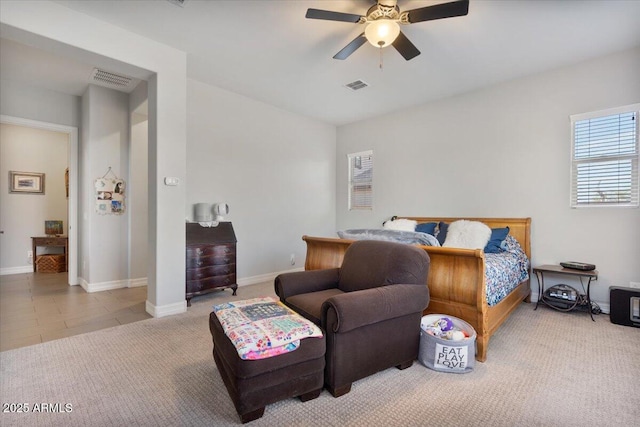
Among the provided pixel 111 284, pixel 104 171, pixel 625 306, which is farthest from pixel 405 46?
pixel 111 284

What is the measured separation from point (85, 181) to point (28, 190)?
2584 mm

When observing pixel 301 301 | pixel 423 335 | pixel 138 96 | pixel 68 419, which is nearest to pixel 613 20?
pixel 423 335

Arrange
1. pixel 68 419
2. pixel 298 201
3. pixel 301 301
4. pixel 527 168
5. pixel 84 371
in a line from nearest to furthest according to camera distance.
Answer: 1. pixel 68 419
2. pixel 84 371
3. pixel 301 301
4. pixel 527 168
5. pixel 298 201

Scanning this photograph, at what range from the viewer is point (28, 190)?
5715 mm

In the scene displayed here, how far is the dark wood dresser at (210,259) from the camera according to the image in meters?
3.66

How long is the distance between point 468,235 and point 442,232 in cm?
47

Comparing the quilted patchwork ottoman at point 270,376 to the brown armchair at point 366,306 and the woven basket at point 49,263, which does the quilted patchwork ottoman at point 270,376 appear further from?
the woven basket at point 49,263

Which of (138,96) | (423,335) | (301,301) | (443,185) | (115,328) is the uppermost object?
(138,96)

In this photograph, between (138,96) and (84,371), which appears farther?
(138,96)

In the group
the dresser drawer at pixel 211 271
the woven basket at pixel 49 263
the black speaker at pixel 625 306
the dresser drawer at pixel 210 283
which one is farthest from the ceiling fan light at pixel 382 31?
the woven basket at pixel 49 263

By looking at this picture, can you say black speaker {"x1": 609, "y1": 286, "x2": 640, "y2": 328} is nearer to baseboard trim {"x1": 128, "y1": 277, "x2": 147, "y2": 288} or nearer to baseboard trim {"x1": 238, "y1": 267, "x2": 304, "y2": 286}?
baseboard trim {"x1": 238, "y1": 267, "x2": 304, "y2": 286}

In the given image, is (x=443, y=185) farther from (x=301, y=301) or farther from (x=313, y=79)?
(x=301, y=301)

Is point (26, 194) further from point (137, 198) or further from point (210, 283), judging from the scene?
point (210, 283)

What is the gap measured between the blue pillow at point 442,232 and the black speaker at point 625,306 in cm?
173
